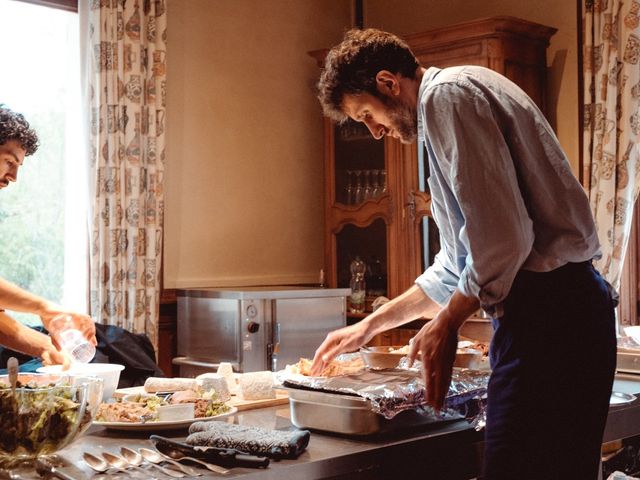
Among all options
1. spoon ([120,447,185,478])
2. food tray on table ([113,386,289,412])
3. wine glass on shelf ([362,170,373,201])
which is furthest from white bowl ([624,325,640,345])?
wine glass on shelf ([362,170,373,201])

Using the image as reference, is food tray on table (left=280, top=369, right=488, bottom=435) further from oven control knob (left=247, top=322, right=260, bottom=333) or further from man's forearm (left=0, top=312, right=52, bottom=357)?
oven control knob (left=247, top=322, right=260, bottom=333)

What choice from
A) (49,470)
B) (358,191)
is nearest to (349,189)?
(358,191)

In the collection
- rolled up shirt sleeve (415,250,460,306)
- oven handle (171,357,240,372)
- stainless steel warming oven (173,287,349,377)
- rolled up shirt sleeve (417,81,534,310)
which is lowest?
oven handle (171,357,240,372)

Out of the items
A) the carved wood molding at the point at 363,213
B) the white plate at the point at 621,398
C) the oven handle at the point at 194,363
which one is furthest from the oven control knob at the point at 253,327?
the white plate at the point at 621,398

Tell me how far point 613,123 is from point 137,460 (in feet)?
9.99

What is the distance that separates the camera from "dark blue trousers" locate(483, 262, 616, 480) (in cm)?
145

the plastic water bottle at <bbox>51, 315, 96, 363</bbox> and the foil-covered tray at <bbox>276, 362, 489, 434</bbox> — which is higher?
the plastic water bottle at <bbox>51, 315, 96, 363</bbox>

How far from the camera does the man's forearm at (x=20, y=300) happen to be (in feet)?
7.81

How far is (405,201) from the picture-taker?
14.2 feet

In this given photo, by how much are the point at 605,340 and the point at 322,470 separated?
21.4 inches

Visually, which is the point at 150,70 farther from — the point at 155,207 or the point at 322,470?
the point at 322,470

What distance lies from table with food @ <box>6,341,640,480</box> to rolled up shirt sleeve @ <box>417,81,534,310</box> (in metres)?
0.27

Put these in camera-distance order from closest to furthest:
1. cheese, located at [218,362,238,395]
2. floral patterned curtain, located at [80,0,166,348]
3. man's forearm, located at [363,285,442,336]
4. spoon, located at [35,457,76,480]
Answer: spoon, located at [35,457,76,480] < man's forearm, located at [363,285,442,336] < cheese, located at [218,362,238,395] < floral patterned curtain, located at [80,0,166,348]

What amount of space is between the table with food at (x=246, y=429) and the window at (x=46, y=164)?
215 centimetres
